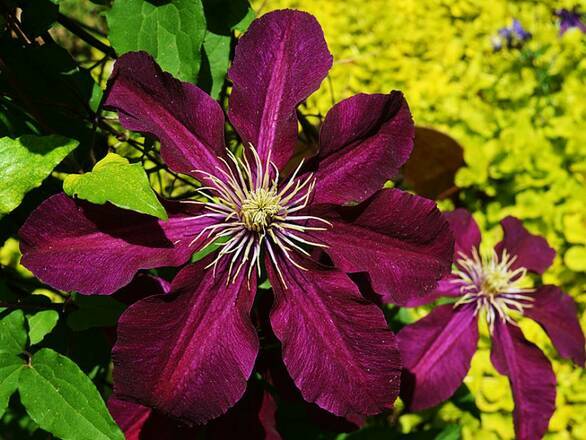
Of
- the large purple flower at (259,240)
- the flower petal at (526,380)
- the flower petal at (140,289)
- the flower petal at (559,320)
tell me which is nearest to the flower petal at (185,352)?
the large purple flower at (259,240)

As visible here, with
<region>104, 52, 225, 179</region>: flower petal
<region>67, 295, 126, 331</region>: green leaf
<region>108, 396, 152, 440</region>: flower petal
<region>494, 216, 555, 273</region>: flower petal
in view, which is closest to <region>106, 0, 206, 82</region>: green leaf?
<region>104, 52, 225, 179</region>: flower petal

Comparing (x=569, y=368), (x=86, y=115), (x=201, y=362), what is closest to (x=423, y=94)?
(x=569, y=368)

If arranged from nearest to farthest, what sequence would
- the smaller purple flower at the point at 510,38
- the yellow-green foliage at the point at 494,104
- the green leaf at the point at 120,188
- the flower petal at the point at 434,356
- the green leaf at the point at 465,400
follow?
the green leaf at the point at 120,188 < the flower petal at the point at 434,356 < the green leaf at the point at 465,400 < the yellow-green foliage at the point at 494,104 < the smaller purple flower at the point at 510,38

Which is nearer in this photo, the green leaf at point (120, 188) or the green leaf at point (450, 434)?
the green leaf at point (120, 188)

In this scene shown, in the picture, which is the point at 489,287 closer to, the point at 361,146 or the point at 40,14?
the point at 361,146

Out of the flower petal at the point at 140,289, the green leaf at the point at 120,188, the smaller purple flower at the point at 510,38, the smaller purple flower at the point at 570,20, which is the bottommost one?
the flower petal at the point at 140,289

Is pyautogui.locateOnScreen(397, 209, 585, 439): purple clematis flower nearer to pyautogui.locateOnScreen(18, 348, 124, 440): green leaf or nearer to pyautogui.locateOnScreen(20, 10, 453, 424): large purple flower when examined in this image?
pyautogui.locateOnScreen(20, 10, 453, 424): large purple flower

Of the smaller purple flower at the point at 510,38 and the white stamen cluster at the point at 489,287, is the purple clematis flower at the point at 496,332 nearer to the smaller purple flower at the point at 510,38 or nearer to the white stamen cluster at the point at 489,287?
the white stamen cluster at the point at 489,287
